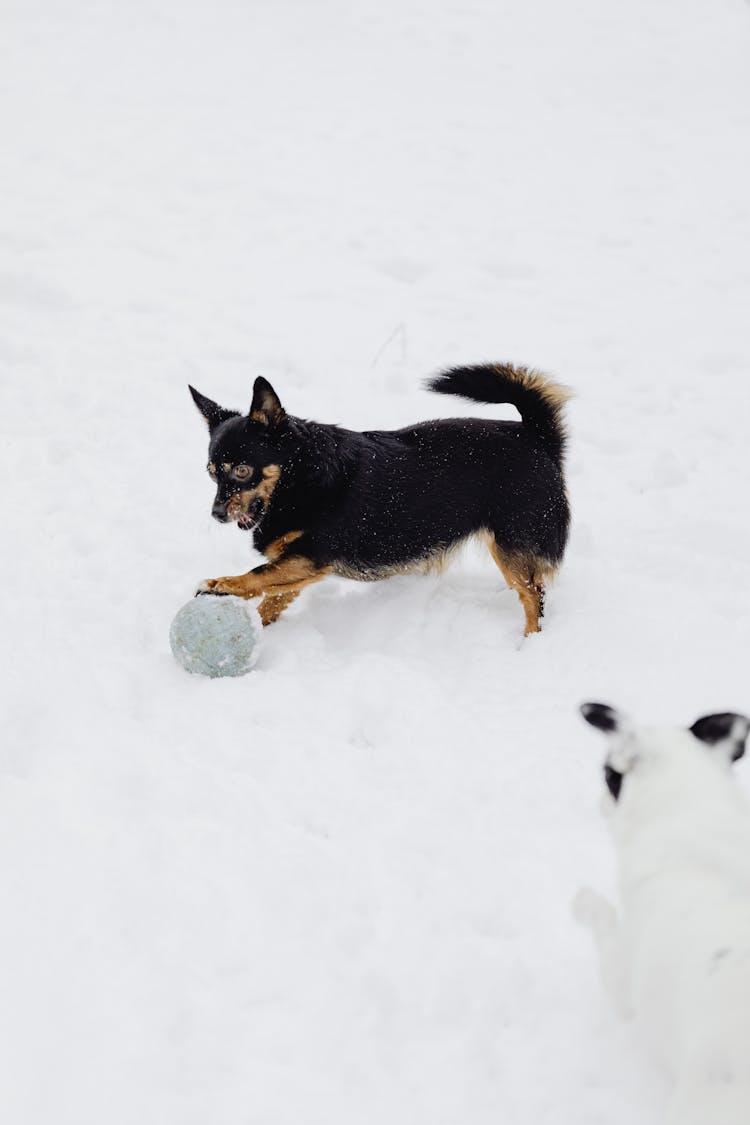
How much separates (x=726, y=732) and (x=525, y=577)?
2.29 metres

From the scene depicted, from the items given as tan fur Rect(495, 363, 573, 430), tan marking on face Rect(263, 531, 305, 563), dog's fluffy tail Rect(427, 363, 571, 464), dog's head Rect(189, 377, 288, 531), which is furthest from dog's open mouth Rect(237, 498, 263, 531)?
tan fur Rect(495, 363, 573, 430)

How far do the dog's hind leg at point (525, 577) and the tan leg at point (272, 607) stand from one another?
1.08 meters

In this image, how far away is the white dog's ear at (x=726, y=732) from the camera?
2.53m

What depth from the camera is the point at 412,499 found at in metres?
4.76

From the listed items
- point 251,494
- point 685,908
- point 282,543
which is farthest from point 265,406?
point 685,908

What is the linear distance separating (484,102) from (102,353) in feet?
26.5

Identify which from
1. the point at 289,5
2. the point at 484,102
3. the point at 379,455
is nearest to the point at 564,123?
the point at 484,102

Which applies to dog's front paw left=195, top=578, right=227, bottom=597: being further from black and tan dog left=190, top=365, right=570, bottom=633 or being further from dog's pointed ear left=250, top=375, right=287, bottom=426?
dog's pointed ear left=250, top=375, right=287, bottom=426

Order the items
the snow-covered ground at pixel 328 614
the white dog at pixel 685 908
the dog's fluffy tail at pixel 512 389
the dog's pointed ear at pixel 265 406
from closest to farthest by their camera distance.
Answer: the white dog at pixel 685 908 < the snow-covered ground at pixel 328 614 < the dog's pointed ear at pixel 265 406 < the dog's fluffy tail at pixel 512 389

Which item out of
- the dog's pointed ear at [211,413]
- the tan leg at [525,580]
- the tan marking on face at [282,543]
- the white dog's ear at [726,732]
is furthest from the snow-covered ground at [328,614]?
the white dog's ear at [726,732]

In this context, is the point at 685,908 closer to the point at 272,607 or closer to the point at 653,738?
the point at 653,738

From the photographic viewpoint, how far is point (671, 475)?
6113 millimetres

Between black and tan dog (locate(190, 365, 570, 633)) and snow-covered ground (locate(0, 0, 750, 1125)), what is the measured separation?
0.92ft

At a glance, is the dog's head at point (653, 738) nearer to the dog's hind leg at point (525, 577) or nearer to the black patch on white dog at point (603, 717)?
the black patch on white dog at point (603, 717)
